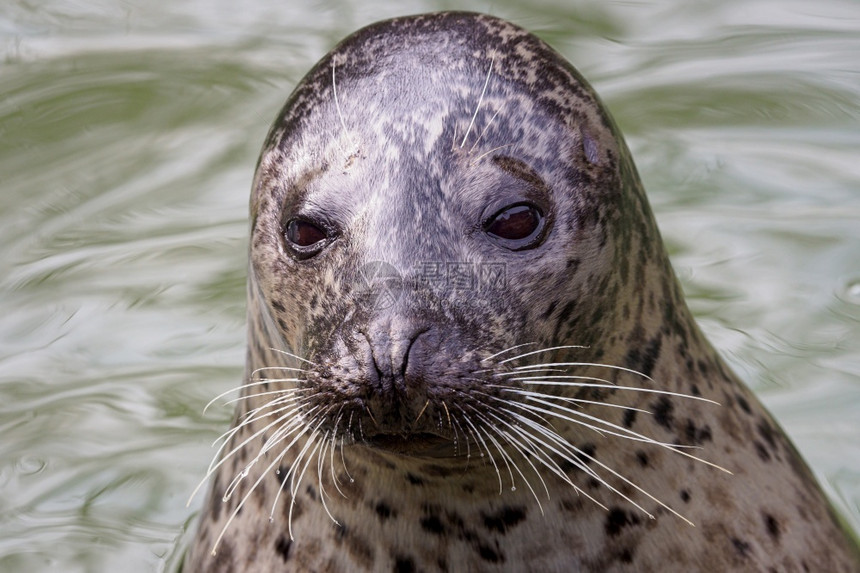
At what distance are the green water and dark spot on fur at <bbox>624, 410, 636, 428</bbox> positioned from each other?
1349mm

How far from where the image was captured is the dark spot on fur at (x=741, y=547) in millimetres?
3348

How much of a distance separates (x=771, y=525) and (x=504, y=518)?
2.13 ft

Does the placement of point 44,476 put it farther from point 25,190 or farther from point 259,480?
point 25,190

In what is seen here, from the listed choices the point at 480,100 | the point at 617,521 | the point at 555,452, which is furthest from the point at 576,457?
the point at 480,100

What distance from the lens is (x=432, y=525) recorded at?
3.25 m

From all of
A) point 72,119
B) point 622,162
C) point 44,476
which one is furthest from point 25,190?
point 622,162

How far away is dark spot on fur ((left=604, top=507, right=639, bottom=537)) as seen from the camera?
A: 3.26 metres

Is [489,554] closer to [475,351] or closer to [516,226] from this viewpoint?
[475,351]

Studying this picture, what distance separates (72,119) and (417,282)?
440cm

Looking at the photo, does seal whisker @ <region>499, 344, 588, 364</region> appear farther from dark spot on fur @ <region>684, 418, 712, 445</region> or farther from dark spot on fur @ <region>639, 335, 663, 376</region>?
dark spot on fur @ <region>684, 418, 712, 445</region>

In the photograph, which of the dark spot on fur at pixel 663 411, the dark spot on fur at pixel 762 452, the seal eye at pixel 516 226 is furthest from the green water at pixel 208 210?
the seal eye at pixel 516 226

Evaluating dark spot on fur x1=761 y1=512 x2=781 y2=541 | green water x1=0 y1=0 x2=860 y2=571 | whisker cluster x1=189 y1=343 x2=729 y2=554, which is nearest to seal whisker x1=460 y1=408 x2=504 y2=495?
whisker cluster x1=189 y1=343 x2=729 y2=554

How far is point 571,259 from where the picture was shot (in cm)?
311

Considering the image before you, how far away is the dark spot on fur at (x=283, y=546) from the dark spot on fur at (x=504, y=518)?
48cm
